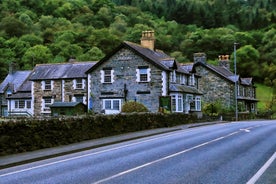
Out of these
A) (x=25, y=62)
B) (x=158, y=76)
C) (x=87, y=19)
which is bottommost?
(x=158, y=76)

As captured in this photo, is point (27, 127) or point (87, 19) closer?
point (27, 127)

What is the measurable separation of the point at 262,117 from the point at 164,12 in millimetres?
109147

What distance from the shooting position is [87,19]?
14712 cm

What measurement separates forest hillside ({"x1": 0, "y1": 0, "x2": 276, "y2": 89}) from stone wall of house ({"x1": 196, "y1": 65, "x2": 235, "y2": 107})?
3763 cm

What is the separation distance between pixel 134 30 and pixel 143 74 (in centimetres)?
8002

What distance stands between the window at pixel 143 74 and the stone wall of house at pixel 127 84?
34 centimetres

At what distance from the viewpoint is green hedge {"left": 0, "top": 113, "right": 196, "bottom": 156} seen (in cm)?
1723

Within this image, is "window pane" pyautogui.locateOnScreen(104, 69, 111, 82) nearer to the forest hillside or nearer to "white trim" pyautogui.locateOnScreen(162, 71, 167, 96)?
"white trim" pyautogui.locateOnScreen(162, 71, 167, 96)

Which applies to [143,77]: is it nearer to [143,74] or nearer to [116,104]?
[143,74]

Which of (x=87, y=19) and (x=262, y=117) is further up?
(x=87, y=19)

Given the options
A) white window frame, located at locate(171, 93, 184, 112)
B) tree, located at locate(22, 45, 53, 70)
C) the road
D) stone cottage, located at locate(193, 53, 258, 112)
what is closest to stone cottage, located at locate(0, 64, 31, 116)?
white window frame, located at locate(171, 93, 184, 112)

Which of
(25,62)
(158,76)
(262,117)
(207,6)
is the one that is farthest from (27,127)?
(207,6)

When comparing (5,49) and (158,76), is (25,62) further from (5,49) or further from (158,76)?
(158,76)

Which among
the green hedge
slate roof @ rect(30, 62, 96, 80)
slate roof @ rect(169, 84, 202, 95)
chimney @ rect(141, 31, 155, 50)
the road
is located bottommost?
the road
